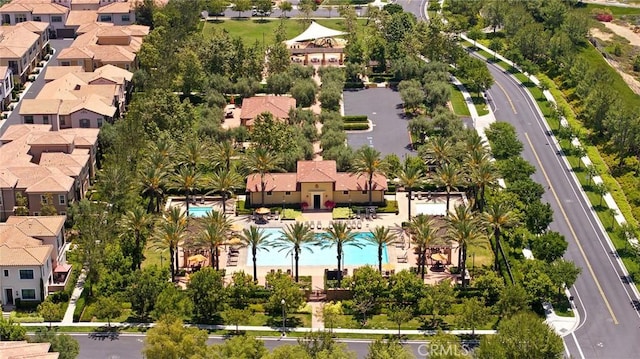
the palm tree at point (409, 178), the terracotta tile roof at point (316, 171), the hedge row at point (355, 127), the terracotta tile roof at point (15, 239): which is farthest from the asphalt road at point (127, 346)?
the hedge row at point (355, 127)

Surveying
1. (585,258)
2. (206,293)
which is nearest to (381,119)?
(585,258)

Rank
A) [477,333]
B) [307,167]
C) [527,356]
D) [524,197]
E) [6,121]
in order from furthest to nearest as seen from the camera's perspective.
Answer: [6,121], [307,167], [524,197], [477,333], [527,356]

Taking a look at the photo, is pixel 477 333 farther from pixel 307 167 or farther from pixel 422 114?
pixel 422 114

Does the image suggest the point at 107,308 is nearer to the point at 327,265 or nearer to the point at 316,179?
the point at 327,265

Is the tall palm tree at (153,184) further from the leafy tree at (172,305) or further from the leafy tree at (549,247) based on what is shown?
the leafy tree at (549,247)

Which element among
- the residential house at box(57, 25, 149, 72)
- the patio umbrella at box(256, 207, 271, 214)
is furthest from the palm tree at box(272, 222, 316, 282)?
the residential house at box(57, 25, 149, 72)

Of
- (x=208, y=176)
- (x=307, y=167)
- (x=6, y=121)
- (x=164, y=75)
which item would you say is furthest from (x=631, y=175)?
(x=6, y=121)
